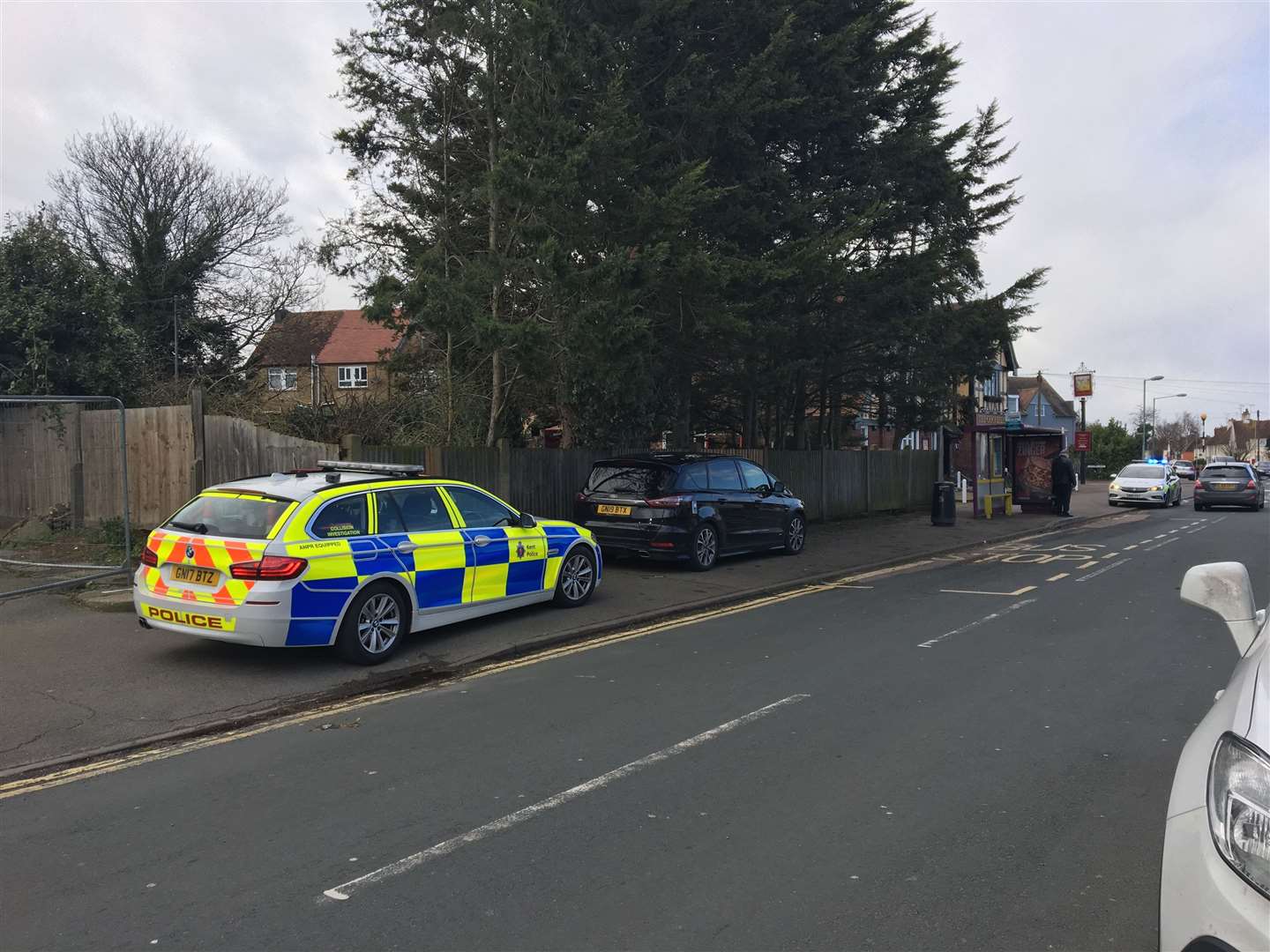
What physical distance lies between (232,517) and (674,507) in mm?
6489

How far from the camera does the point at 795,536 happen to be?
15.3 m

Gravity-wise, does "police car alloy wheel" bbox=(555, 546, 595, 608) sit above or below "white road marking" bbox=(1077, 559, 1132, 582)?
above

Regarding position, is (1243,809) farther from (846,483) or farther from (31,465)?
(846,483)

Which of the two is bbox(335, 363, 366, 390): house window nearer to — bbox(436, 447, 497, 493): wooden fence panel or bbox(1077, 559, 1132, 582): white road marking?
bbox(436, 447, 497, 493): wooden fence panel

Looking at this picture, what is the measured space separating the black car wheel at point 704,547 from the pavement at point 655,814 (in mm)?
4696

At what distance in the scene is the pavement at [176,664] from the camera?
605cm

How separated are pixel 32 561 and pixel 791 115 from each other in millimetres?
13016

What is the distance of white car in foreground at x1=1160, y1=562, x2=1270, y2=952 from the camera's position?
2.12 meters

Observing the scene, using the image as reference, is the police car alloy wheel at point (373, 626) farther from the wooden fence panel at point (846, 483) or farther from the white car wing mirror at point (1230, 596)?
the wooden fence panel at point (846, 483)

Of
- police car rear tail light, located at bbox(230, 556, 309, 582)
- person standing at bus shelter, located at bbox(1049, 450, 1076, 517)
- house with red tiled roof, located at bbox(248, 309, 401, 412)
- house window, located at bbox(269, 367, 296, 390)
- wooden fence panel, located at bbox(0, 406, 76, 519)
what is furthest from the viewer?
person standing at bus shelter, located at bbox(1049, 450, 1076, 517)

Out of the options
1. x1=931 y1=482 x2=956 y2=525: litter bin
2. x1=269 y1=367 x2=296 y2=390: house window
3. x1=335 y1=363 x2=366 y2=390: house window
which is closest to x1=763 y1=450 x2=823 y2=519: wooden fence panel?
x1=931 y1=482 x2=956 y2=525: litter bin

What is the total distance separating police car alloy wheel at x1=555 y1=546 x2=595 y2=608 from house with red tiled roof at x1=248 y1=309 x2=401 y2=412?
19.0 feet

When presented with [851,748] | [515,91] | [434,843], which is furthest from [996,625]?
[515,91]

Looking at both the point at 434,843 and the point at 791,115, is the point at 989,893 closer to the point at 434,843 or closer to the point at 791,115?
the point at 434,843
